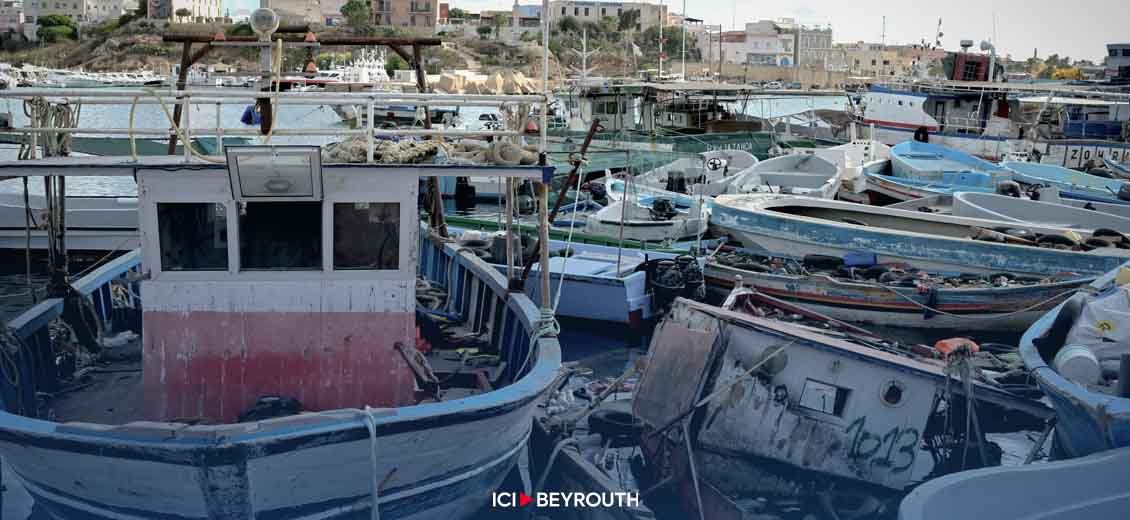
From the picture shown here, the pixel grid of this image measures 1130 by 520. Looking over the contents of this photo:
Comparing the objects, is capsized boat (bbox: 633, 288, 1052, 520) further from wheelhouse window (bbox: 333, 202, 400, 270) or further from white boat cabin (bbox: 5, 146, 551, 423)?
wheelhouse window (bbox: 333, 202, 400, 270)

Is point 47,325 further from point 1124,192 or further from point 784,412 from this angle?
point 1124,192

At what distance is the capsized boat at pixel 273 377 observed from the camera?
704 cm

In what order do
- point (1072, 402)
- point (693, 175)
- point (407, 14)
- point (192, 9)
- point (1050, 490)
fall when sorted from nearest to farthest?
point (1050, 490) → point (1072, 402) → point (693, 175) → point (192, 9) → point (407, 14)

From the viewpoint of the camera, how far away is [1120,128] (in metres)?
37.6

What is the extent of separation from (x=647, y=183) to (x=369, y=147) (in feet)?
52.6

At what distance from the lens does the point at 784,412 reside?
9805 mm

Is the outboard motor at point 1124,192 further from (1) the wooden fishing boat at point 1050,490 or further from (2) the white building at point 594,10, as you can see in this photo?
(2) the white building at point 594,10

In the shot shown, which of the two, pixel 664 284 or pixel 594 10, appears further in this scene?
pixel 594 10

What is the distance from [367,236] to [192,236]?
1390 millimetres

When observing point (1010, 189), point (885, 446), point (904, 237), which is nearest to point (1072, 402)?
point (885, 446)

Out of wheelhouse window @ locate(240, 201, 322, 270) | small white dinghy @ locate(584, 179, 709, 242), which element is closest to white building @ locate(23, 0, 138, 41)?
small white dinghy @ locate(584, 179, 709, 242)

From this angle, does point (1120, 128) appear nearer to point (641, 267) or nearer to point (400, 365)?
point (641, 267)

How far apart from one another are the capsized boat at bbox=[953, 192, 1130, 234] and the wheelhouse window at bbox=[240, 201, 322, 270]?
14750 mm

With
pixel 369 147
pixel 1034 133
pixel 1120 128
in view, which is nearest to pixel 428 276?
pixel 369 147
